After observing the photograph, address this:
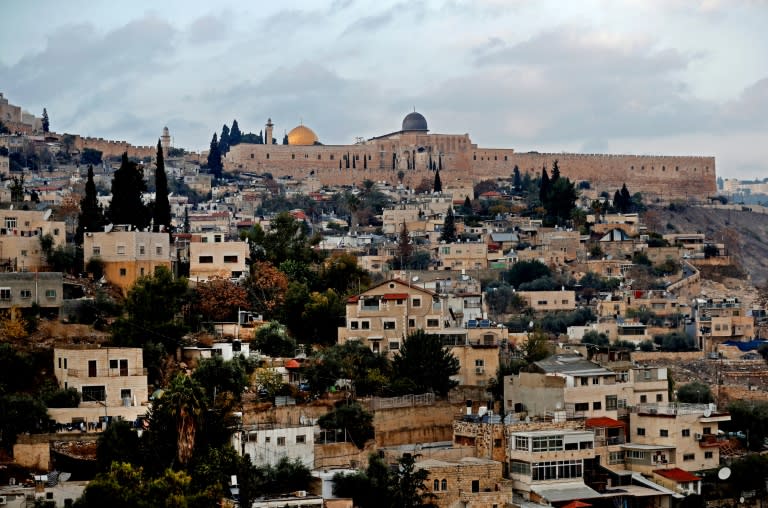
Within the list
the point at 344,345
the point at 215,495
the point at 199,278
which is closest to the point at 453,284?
the point at 199,278

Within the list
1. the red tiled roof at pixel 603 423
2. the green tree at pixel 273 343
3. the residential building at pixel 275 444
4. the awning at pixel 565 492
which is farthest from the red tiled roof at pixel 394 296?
the awning at pixel 565 492

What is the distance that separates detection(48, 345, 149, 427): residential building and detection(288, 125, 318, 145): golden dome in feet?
244

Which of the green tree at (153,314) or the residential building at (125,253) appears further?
the residential building at (125,253)

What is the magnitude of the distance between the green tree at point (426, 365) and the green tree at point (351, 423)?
2724mm

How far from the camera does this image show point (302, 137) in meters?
113

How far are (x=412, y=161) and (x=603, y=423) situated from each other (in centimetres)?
7114

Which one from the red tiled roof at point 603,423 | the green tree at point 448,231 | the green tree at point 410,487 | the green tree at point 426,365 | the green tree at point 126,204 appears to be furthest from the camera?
the green tree at point 448,231

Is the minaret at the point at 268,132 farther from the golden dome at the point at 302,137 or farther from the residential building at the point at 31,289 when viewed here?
the residential building at the point at 31,289

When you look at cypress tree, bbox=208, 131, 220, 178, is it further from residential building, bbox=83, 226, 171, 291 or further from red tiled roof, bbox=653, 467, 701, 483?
red tiled roof, bbox=653, 467, 701, 483

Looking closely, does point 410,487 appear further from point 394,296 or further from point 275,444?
point 394,296

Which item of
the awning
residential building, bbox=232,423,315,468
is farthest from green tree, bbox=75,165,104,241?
the awning

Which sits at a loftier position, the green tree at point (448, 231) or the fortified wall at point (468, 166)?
the fortified wall at point (468, 166)

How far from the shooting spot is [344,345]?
43.5 m

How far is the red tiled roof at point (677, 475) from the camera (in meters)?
38.3
